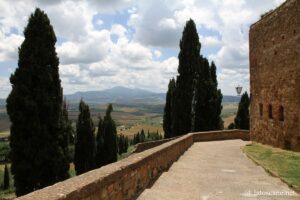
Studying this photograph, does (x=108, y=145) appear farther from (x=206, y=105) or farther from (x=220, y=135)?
(x=220, y=135)

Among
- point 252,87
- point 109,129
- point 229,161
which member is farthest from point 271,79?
point 109,129

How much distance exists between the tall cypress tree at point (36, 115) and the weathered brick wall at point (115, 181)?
8.76m

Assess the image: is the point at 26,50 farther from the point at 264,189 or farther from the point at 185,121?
the point at 185,121

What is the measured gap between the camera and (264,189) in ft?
30.5

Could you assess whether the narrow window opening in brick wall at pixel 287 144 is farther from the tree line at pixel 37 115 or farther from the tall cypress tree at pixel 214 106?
the tall cypress tree at pixel 214 106

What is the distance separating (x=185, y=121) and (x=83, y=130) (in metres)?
15.7

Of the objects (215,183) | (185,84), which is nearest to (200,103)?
(185,84)

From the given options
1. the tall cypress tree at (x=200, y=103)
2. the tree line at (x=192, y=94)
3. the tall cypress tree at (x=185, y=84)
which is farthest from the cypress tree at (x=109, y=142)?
the tall cypress tree at (x=200, y=103)

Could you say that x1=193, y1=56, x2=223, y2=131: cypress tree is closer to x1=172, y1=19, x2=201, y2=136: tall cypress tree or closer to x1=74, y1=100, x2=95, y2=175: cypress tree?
x1=172, y1=19, x2=201, y2=136: tall cypress tree

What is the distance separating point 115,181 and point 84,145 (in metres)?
37.9

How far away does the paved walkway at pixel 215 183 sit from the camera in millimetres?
8508

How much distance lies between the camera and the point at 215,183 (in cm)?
1022

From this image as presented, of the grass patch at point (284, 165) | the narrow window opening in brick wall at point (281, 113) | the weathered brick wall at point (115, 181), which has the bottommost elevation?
the grass patch at point (284, 165)

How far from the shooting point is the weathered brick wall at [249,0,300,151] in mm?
17734
